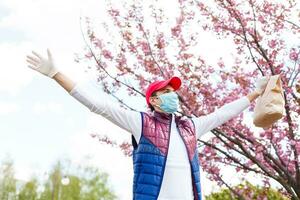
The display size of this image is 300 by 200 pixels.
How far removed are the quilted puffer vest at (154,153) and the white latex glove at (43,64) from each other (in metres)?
0.63

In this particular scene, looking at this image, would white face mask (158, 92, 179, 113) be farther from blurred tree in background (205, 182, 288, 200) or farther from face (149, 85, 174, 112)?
blurred tree in background (205, 182, 288, 200)

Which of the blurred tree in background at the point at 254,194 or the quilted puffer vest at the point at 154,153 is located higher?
the blurred tree in background at the point at 254,194

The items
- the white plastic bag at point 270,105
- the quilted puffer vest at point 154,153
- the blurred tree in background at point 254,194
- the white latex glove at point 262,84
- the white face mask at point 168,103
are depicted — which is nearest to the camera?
the quilted puffer vest at point 154,153

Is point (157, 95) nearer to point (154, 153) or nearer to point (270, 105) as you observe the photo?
point (154, 153)

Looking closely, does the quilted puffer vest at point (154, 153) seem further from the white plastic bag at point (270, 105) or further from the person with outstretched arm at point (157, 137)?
the white plastic bag at point (270, 105)

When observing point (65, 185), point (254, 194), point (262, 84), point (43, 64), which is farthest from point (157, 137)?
point (65, 185)

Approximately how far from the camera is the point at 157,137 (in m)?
3.29

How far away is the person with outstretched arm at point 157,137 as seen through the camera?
10.3ft

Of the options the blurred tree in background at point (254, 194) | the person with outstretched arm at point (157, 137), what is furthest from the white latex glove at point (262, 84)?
the blurred tree in background at point (254, 194)

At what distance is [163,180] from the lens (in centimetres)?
320

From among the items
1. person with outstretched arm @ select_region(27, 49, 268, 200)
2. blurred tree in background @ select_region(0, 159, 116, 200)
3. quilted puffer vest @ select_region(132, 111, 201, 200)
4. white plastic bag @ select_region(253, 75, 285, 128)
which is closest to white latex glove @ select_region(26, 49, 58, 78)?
person with outstretched arm @ select_region(27, 49, 268, 200)

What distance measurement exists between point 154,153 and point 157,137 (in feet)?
0.38

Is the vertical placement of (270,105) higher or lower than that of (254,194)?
lower

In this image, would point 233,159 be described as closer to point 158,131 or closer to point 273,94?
point 273,94
